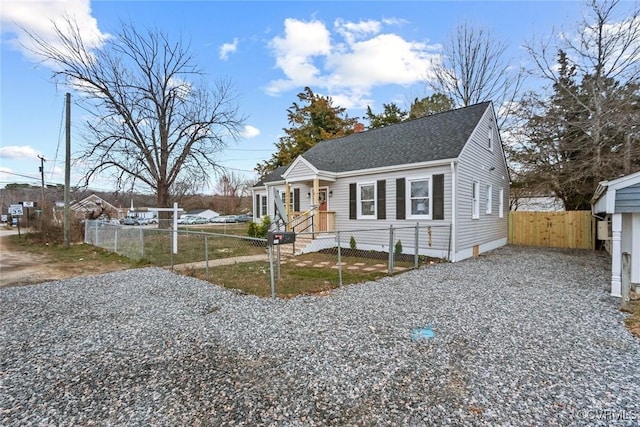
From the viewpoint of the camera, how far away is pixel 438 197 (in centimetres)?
947

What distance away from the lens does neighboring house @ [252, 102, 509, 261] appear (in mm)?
Result: 9477

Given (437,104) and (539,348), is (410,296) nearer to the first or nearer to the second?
(539,348)

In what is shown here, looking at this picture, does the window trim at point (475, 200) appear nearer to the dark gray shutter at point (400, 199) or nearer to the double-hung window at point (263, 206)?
the dark gray shutter at point (400, 199)

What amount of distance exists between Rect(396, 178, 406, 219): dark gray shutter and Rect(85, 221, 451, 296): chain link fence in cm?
54

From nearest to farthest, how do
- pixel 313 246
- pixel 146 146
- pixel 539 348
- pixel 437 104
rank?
pixel 539 348 → pixel 313 246 → pixel 146 146 → pixel 437 104

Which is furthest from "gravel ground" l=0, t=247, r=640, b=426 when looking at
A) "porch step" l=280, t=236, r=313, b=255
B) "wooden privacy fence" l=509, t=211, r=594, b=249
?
"wooden privacy fence" l=509, t=211, r=594, b=249

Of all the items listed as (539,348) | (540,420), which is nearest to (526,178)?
(539,348)

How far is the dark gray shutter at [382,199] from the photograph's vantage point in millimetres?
10680

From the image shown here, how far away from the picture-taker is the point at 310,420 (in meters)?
2.25

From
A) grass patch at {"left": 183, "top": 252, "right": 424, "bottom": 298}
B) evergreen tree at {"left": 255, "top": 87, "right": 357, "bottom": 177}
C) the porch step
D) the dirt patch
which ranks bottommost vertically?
the dirt patch

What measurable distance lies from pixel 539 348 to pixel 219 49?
15.4 m

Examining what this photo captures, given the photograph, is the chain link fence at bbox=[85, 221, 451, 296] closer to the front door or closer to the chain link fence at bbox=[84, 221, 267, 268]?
the chain link fence at bbox=[84, 221, 267, 268]

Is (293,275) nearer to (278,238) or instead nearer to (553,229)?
(278,238)

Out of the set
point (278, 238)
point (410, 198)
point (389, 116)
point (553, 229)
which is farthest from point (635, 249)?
point (389, 116)
